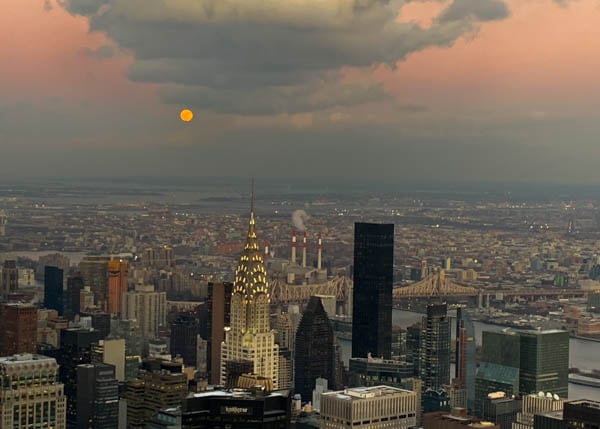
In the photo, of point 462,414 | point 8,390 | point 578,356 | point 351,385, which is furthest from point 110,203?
point 578,356

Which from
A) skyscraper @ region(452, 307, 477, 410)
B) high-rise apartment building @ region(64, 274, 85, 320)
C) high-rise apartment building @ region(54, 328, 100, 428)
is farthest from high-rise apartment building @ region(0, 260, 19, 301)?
skyscraper @ region(452, 307, 477, 410)

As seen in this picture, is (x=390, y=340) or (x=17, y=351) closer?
(x=17, y=351)

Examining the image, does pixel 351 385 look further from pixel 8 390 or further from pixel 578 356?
pixel 8 390

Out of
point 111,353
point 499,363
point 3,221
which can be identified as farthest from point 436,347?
point 3,221

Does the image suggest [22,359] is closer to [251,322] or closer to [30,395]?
[30,395]

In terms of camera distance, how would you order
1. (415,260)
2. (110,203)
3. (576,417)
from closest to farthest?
(576,417)
(110,203)
(415,260)

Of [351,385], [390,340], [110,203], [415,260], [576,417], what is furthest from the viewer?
[390,340]

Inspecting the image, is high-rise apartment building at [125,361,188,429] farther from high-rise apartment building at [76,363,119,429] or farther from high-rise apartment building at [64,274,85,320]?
high-rise apartment building at [64,274,85,320]

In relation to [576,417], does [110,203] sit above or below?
above
